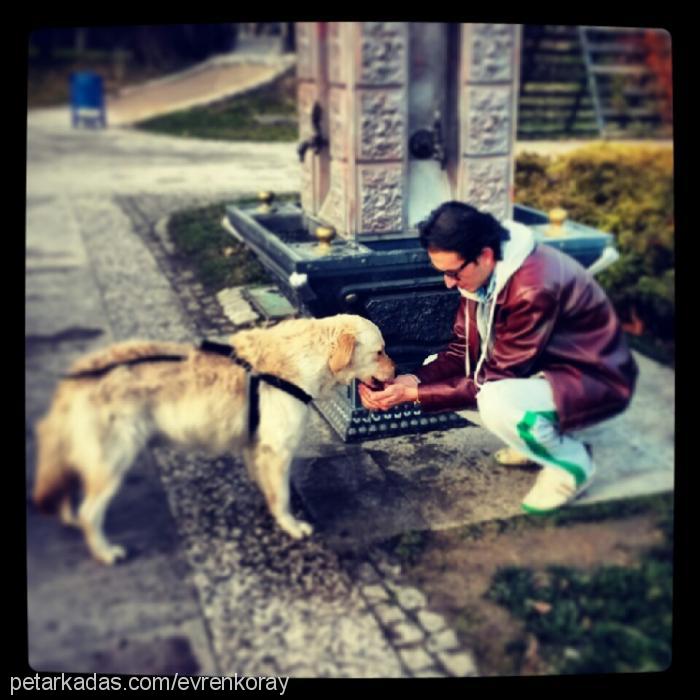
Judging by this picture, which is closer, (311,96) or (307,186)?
(311,96)

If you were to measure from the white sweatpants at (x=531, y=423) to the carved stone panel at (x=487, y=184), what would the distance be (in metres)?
0.63

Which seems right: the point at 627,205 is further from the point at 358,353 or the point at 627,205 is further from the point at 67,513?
the point at 67,513

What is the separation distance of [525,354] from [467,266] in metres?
0.33

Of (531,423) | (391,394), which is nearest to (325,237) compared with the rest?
(391,394)

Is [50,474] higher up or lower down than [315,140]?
Answer: lower down

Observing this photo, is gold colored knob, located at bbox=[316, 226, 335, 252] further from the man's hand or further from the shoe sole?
the shoe sole

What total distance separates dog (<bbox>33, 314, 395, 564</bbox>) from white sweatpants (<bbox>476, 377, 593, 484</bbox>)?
14.9 inches

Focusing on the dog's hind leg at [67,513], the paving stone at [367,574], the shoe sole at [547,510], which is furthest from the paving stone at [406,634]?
the dog's hind leg at [67,513]

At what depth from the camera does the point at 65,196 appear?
258 centimetres

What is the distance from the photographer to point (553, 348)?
8.37ft

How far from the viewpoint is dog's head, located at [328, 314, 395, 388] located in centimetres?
→ 249

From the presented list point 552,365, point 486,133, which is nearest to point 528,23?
point 486,133

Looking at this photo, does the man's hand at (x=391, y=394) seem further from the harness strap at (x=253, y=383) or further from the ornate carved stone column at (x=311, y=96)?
the ornate carved stone column at (x=311, y=96)

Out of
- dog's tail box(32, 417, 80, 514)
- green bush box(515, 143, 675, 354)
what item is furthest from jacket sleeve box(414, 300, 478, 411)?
dog's tail box(32, 417, 80, 514)
